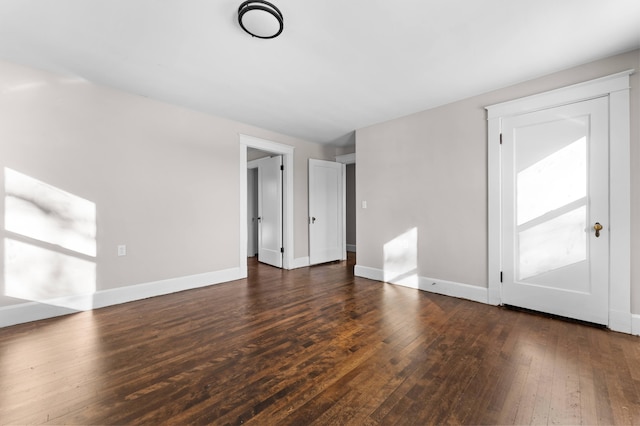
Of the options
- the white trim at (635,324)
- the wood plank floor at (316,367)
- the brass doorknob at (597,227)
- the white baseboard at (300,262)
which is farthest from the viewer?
the white baseboard at (300,262)

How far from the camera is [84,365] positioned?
6.28 ft

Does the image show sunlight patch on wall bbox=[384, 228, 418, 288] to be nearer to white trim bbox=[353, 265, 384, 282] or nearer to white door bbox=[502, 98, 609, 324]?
white trim bbox=[353, 265, 384, 282]

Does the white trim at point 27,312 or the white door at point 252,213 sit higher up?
the white door at point 252,213

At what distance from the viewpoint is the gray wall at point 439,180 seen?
10.5ft

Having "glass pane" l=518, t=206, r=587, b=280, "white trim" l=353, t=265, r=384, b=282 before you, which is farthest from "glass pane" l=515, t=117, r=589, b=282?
"white trim" l=353, t=265, r=384, b=282

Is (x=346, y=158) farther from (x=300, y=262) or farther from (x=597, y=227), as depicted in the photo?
(x=597, y=227)

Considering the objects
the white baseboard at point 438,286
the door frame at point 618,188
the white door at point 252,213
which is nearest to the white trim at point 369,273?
the white baseboard at point 438,286

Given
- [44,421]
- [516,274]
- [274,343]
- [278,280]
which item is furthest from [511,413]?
[278,280]

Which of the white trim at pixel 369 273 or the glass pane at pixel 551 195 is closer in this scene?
the glass pane at pixel 551 195

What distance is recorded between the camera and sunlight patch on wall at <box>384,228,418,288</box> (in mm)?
3877

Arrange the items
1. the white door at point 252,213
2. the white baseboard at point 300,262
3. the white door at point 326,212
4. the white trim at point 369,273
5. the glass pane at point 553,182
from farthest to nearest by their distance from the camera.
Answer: the white door at point 252,213 → the white door at point 326,212 → the white baseboard at point 300,262 → the white trim at point 369,273 → the glass pane at point 553,182

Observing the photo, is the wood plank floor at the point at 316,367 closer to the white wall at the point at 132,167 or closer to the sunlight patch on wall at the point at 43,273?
the sunlight patch on wall at the point at 43,273

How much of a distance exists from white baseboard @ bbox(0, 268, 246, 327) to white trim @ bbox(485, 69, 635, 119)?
419 centimetres

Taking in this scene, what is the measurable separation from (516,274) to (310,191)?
351 centimetres
